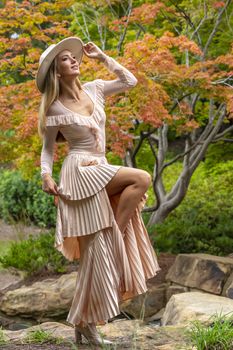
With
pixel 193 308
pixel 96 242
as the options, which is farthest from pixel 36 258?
pixel 96 242

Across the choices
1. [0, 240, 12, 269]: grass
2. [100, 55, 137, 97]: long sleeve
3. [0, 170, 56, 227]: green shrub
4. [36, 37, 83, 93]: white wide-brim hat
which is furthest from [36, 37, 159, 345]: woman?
[0, 170, 56, 227]: green shrub

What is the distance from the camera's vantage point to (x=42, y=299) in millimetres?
7996

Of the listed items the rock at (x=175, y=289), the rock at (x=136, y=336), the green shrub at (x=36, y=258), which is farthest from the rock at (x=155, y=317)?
the rock at (x=136, y=336)

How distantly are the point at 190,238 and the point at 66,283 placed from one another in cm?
220

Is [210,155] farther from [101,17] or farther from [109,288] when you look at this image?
[109,288]

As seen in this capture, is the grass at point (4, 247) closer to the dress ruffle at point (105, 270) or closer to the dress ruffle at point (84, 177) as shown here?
the dress ruffle at point (105, 270)

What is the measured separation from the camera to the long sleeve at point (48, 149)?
452 cm

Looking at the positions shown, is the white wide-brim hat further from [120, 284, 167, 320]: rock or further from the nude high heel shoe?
[120, 284, 167, 320]: rock

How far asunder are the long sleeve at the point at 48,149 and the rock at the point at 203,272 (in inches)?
143

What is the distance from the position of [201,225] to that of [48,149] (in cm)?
543

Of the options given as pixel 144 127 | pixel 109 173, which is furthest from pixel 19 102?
pixel 109 173

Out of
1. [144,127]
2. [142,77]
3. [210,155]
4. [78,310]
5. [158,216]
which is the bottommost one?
[210,155]

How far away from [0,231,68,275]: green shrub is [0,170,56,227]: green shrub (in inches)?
162

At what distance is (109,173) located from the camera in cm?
440
